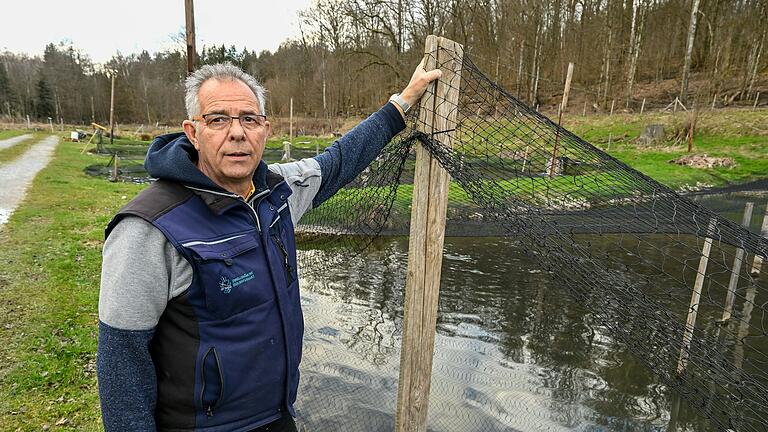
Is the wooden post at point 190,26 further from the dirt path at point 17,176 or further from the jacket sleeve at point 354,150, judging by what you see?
the jacket sleeve at point 354,150

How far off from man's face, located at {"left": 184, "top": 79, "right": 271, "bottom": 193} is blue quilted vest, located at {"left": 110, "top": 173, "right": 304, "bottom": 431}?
13 centimetres

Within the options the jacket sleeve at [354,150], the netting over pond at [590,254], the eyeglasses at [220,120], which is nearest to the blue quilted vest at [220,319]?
the eyeglasses at [220,120]

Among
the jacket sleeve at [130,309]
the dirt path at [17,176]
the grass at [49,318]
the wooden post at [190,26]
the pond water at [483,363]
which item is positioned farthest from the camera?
the dirt path at [17,176]

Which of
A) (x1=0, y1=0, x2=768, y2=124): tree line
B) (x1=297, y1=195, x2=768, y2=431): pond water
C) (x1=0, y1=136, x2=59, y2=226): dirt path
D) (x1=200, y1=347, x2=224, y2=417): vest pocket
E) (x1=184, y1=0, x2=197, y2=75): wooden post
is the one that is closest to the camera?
(x1=200, y1=347, x2=224, y2=417): vest pocket

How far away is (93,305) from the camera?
5.18 meters

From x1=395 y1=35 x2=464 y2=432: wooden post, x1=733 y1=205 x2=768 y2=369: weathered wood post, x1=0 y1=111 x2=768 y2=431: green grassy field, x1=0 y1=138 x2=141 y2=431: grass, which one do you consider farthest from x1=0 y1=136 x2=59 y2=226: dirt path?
x1=733 y1=205 x2=768 y2=369: weathered wood post

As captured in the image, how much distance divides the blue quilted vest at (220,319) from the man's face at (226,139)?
0.13 m

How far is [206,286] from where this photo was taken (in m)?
1.30

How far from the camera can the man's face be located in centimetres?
152

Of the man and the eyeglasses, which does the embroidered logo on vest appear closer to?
the man

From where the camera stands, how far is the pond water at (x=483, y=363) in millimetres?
4156

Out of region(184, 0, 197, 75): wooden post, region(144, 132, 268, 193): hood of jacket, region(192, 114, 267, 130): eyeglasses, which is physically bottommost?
region(144, 132, 268, 193): hood of jacket

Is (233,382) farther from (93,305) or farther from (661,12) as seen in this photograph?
(661,12)

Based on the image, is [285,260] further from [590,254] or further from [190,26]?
[190,26]
